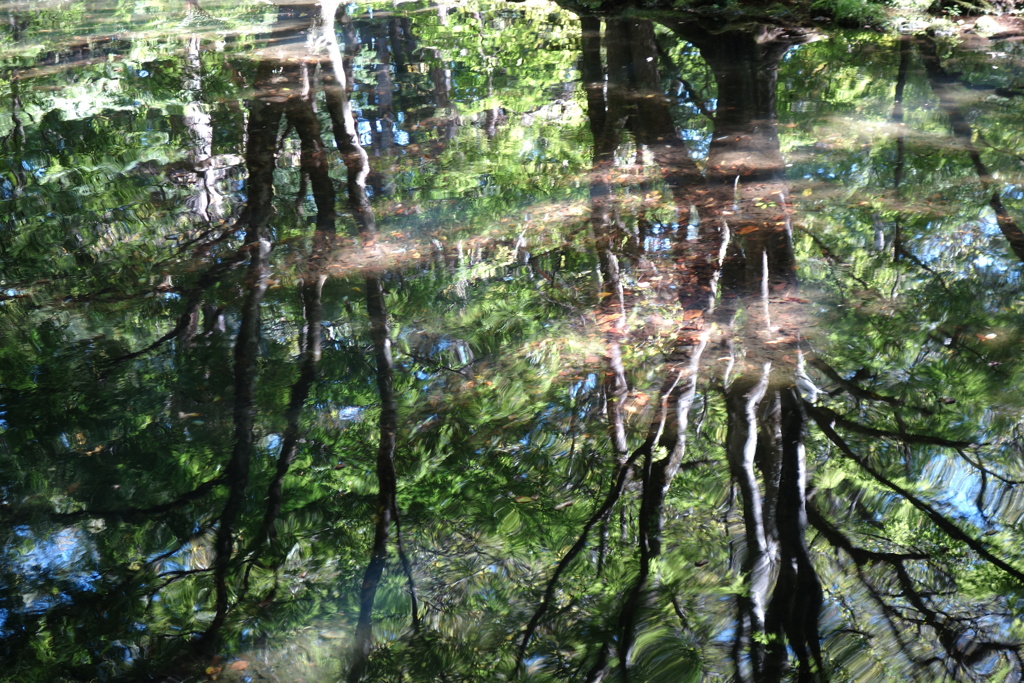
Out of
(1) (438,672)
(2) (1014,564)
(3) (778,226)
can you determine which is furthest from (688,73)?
(1) (438,672)

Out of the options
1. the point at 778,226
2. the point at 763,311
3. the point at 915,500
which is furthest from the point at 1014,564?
the point at 778,226

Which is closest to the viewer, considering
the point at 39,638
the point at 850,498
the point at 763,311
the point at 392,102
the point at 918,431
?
the point at 39,638

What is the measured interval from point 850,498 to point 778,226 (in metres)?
3.42

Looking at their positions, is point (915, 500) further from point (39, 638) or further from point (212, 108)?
point (212, 108)

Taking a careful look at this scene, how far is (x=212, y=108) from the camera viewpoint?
39.8 ft

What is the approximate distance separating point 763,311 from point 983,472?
1.86m

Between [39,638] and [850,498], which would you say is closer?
[39,638]

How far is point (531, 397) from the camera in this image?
517cm

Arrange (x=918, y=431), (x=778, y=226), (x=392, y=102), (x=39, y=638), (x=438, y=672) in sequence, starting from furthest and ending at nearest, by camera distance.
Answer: (x=392, y=102)
(x=778, y=226)
(x=918, y=431)
(x=39, y=638)
(x=438, y=672)

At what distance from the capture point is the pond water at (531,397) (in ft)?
11.8

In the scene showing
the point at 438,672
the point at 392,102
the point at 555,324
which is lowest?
the point at 438,672

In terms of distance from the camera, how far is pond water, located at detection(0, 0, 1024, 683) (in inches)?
141

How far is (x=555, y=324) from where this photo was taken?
595cm

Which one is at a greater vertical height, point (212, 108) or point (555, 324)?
point (212, 108)
